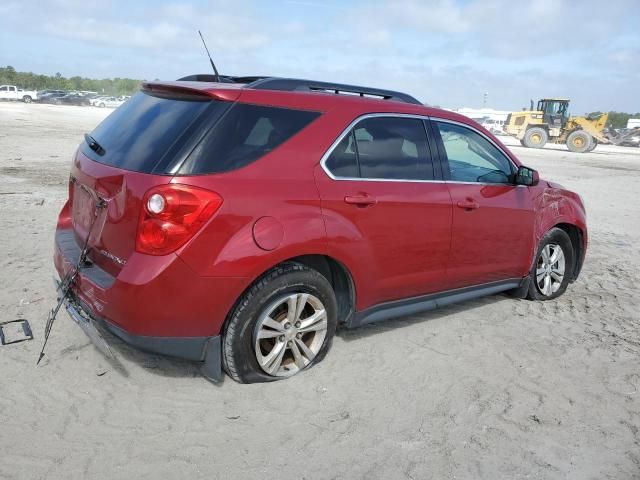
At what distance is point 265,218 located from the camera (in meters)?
3.04

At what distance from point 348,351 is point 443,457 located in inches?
48.7

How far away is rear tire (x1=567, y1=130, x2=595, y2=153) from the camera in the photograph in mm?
30750

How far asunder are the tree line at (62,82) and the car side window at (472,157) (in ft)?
273

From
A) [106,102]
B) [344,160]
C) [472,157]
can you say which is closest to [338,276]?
[344,160]

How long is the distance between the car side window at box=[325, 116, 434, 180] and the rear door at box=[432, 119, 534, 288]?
21 cm

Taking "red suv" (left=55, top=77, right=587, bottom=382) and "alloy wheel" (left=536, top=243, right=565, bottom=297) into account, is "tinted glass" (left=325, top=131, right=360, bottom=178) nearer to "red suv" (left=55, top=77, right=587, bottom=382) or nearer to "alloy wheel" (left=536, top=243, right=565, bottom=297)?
"red suv" (left=55, top=77, right=587, bottom=382)

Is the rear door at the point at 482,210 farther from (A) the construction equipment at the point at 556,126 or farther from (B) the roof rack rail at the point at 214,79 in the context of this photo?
(A) the construction equipment at the point at 556,126

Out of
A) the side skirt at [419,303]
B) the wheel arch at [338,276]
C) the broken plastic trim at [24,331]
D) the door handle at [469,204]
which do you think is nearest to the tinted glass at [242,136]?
the wheel arch at [338,276]

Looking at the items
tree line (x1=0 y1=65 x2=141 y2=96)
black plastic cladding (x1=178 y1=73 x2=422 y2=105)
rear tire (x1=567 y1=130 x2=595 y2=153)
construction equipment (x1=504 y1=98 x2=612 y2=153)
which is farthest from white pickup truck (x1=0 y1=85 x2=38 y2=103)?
black plastic cladding (x1=178 y1=73 x2=422 y2=105)

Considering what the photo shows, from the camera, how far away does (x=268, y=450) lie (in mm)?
2803

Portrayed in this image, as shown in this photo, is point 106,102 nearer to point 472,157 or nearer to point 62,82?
point 62,82

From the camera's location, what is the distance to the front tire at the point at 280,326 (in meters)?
3.14

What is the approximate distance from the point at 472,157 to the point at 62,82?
4124 inches

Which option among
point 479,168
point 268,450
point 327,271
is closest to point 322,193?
point 327,271
